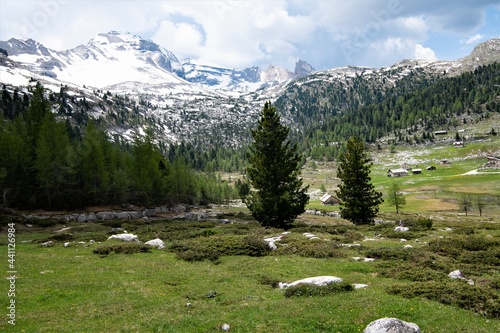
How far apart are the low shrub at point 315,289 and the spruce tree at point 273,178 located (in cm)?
3105

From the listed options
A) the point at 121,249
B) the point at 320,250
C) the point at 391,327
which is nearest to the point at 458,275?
the point at 320,250

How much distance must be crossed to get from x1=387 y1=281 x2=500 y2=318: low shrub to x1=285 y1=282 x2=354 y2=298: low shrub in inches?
97.5

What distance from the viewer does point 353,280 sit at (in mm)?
22062

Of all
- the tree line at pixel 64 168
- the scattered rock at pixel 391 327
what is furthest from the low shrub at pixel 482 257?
the tree line at pixel 64 168

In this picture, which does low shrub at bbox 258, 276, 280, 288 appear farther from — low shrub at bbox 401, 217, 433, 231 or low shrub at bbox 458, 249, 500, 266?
low shrub at bbox 401, 217, 433, 231

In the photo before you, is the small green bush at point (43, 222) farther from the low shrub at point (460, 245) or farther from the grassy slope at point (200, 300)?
the low shrub at point (460, 245)

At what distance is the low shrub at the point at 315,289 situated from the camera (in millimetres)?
18956

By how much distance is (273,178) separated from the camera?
52.3m

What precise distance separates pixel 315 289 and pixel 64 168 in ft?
219

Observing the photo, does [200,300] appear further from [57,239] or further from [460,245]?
[57,239]

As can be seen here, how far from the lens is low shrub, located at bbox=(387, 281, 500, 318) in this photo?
16.0 metres

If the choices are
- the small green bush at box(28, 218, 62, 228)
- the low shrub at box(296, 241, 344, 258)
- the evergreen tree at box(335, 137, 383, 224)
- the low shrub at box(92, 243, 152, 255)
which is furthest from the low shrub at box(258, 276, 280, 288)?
the small green bush at box(28, 218, 62, 228)

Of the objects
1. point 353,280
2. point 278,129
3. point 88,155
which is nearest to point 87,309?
point 353,280

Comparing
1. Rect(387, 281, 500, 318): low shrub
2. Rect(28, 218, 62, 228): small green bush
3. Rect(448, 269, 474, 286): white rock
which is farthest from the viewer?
Rect(28, 218, 62, 228): small green bush
